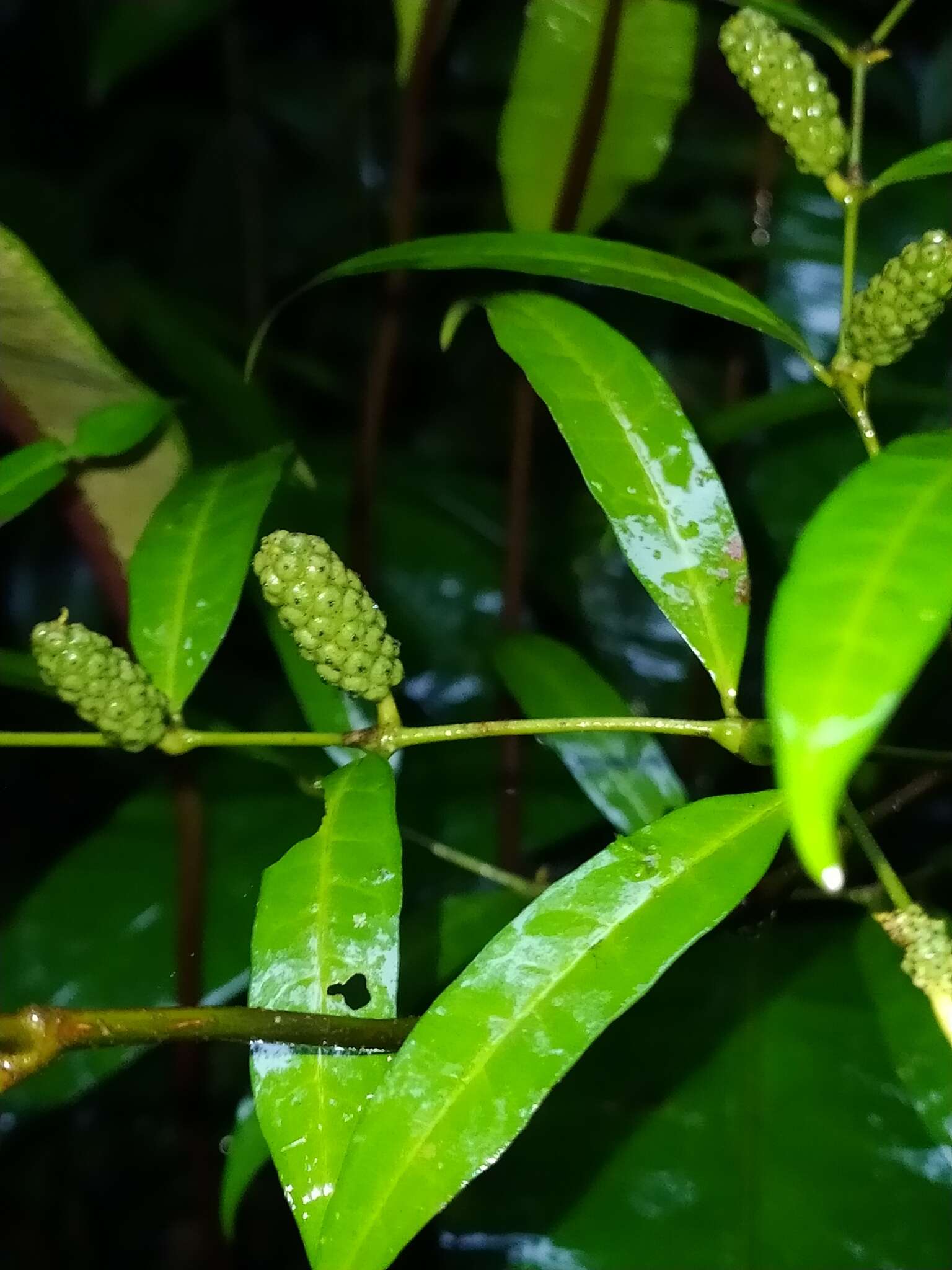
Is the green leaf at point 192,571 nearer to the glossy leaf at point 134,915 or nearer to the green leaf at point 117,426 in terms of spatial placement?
the green leaf at point 117,426

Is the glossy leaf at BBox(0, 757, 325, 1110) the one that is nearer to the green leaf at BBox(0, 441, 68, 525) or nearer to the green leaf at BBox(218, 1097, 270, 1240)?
the green leaf at BBox(218, 1097, 270, 1240)

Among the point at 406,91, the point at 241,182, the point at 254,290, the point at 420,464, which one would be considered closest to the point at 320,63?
the point at 241,182

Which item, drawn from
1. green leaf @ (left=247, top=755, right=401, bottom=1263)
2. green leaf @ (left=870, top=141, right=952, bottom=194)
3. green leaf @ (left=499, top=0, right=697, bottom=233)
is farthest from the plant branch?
green leaf @ (left=499, top=0, right=697, bottom=233)

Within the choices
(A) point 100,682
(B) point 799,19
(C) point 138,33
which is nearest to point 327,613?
(A) point 100,682

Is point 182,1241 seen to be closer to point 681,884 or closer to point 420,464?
point 420,464

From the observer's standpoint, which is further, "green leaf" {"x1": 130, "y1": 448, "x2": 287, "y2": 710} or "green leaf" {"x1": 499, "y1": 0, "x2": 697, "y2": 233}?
"green leaf" {"x1": 499, "y1": 0, "x2": 697, "y2": 233}

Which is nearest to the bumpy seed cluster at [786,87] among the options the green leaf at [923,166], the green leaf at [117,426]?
the green leaf at [923,166]
